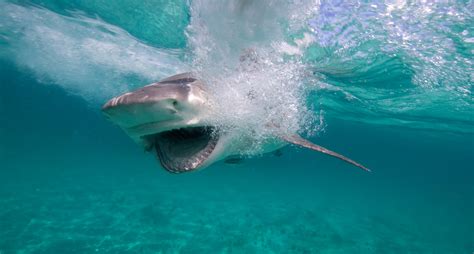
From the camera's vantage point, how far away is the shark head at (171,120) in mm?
2713

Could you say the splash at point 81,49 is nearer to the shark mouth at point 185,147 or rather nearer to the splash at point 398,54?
the splash at point 398,54

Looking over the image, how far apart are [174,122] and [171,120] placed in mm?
49

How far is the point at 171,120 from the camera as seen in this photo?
3.04m

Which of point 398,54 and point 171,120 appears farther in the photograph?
point 398,54

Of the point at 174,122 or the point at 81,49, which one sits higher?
the point at 81,49

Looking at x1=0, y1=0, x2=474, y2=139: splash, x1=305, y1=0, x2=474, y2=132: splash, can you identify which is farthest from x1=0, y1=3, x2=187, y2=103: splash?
x1=305, y1=0, x2=474, y2=132: splash

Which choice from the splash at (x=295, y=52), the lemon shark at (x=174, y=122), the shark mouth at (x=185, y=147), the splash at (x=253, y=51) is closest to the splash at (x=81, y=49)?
the splash at (x=295, y=52)

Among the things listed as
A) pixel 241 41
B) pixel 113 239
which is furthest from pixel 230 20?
pixel 113 239

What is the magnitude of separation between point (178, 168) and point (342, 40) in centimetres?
842

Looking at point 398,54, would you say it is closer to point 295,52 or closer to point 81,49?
point 295,52

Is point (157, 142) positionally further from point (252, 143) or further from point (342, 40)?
point (342, 40)

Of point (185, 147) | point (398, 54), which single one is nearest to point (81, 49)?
point (398, 54)

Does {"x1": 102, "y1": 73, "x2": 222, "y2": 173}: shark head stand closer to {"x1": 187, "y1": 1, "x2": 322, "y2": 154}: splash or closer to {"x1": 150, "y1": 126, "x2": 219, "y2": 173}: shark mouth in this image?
{"x1": 150, "y1": 126, "x2": 219, "y2": 173}: shark mouth

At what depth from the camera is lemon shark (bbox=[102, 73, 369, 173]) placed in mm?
2721
